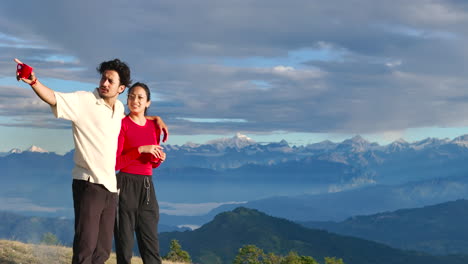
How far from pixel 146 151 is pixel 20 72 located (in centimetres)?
308

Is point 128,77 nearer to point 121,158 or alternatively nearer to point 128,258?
point 121,158

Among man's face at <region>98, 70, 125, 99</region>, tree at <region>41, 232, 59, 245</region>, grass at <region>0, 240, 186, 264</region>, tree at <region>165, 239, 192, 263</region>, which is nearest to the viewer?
man's face at <region>98, 70, 125, 99</region>

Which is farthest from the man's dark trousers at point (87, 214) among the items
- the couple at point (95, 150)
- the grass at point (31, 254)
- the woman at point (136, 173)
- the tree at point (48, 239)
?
the tree at point (48, 239)

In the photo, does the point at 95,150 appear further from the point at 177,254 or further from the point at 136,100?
the point at 177,254

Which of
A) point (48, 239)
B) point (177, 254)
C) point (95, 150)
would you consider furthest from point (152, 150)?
point (177, 254)

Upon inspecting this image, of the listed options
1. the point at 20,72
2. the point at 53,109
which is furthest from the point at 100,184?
the point at 20,72

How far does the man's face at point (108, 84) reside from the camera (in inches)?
314

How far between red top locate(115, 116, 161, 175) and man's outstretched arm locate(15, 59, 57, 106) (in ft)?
7.93

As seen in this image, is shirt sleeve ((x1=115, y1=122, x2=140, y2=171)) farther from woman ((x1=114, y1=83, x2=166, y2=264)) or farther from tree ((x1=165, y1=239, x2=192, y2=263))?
tree ((x1=165, y1=239, x2=192, y2=263))

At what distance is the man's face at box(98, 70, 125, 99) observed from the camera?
314 inches

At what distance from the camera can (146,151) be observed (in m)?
9.36

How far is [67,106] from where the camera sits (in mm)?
7449

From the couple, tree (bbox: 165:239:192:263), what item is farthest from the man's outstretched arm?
tree (bbox: 165:239:192:263)

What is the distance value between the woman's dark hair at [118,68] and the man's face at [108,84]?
0.06 metres
